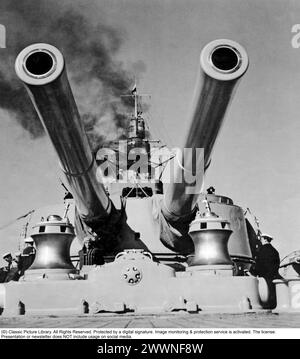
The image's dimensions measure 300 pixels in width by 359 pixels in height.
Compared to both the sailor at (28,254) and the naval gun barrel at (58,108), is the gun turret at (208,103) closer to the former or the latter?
the naval gun barrel at (58,108)

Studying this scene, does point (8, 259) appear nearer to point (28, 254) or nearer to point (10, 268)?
point (10, 268)

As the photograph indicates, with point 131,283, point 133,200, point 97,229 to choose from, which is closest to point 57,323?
point 131,283

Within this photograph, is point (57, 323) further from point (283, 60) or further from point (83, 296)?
point (283, 60)

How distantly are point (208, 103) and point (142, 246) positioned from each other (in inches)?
81.6

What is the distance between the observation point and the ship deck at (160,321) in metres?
3.37

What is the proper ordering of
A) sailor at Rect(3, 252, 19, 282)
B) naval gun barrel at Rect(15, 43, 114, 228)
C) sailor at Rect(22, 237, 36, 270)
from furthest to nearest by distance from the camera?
sailor at Rect(3, 252, 19, 282) < sailor at Rect(22, 237, 36, 270) < naval gun barrel at Rect(15, 43, 114, 228)

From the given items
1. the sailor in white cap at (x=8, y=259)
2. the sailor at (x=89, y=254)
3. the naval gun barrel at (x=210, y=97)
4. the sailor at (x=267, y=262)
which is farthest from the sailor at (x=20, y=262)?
the sailor at (x=267, y=262)

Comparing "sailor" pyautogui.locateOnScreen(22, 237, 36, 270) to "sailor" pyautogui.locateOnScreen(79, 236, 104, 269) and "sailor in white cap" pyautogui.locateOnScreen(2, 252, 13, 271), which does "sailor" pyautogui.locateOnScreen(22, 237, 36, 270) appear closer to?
"sailor in white cap" pyautogui.locateOnScreen(2, 252, 13, 271)

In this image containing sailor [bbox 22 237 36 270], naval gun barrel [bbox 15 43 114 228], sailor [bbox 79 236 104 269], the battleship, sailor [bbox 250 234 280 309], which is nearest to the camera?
naval gun barrel [bbox 15 43 114 228]

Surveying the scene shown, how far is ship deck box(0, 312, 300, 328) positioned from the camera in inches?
133

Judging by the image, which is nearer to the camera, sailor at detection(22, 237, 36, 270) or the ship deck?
the ship deck

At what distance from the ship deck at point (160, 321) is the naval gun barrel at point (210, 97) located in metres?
1.07

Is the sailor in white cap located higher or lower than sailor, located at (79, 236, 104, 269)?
higher

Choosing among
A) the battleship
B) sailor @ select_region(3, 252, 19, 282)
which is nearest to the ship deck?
the battleship
